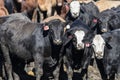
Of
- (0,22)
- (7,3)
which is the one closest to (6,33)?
(0,22)

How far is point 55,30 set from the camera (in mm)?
10242

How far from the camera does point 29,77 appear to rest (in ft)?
38.4

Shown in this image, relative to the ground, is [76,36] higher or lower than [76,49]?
higher

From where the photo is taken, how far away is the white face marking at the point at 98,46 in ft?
34.0

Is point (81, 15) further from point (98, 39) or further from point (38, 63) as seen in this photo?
point (38, 63)

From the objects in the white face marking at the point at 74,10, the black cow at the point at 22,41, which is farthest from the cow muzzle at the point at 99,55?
the white face marking at the point at 74,10

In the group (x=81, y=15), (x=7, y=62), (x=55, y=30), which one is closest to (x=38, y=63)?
(x=55, y=30)

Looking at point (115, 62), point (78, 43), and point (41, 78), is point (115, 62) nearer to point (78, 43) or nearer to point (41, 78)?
point (78, 43)

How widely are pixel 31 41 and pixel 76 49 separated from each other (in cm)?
113

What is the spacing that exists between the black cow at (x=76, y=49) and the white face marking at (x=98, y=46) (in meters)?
0.15

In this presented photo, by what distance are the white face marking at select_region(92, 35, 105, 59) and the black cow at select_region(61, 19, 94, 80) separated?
0.15 m

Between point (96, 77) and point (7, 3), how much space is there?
15.0 ft

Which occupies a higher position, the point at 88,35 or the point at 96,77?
the point at 88,35

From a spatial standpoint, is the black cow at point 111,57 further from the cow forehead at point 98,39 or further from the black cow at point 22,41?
the black cow at point 22,41
